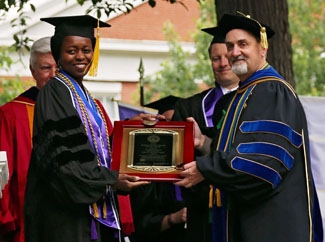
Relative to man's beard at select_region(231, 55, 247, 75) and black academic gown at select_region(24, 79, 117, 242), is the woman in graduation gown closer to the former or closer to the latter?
black academic gown at select_region(24, 79, 117, 242)

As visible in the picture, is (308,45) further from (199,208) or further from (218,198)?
(218,198)

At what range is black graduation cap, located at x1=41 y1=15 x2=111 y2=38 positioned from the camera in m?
8.38

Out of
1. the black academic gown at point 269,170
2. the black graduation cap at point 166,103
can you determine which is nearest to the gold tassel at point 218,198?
the black academic gown at point 269,170

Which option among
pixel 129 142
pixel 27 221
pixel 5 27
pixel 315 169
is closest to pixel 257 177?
pixel 129 142

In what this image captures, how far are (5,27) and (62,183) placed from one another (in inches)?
672

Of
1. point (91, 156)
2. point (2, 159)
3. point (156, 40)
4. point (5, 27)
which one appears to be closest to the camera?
point (2, 159)

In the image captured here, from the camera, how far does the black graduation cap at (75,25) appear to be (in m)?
8.38

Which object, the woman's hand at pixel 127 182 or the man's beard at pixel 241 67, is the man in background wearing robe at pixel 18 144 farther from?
the man's beard at pixel 241 67

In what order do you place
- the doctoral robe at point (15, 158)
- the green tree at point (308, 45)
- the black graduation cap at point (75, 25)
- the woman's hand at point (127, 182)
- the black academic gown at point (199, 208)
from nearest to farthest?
the woman's hand at point (127, 182)
the black graduation cap at point (75, 25)
the black academic gown at point (199, 208)
the doctoral robe at point (15, 158)
the green tree at point (308, 45)

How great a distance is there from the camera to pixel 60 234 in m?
7.96

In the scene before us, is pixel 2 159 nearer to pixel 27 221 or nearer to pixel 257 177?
pixel 27 221

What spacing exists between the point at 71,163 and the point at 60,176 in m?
0.12

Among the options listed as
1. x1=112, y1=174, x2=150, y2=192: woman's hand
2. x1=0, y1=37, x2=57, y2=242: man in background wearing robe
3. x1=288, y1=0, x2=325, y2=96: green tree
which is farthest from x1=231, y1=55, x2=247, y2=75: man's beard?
x1=288, y1=0, x2=325, y2=96: green tree

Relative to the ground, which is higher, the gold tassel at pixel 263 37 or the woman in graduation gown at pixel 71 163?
the gold tassel at pixel 263 37
